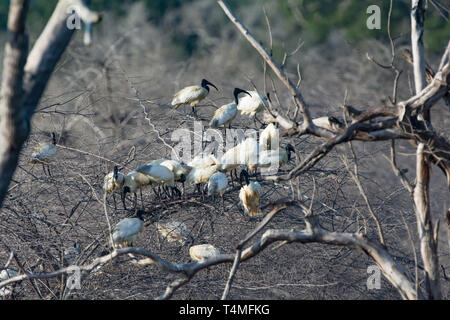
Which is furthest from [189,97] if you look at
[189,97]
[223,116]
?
[223,116]

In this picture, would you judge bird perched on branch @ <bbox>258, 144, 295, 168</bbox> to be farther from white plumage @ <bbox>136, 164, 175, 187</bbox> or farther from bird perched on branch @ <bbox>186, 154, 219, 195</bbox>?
white plumage @ <bbox>136, 164, 175, 187</bbox>

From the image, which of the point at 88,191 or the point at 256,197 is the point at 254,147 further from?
the point at 88,191

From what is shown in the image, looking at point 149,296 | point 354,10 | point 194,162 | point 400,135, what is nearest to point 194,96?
point 194,162

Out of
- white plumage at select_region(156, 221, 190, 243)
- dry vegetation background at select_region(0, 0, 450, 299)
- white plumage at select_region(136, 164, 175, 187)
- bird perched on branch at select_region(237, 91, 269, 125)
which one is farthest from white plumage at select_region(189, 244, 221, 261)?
bird perched on branch at select_region(237, 91, 269, 125)

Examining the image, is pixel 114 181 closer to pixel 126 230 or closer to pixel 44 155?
pixel 126 230

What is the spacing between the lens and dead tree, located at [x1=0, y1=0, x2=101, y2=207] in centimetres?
307

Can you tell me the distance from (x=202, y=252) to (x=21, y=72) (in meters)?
2.35

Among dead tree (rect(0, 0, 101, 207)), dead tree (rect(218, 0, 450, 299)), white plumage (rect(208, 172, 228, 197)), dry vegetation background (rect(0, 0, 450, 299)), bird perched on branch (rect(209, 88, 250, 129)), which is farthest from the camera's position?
bird perched on branch (rect(209, 88, 250, 129))

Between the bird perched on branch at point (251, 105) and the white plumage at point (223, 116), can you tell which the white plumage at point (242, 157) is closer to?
the white plumage at point (223, 116)

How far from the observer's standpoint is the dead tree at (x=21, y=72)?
3066 millimetres

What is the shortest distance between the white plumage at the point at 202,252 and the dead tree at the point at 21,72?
6.50 ft

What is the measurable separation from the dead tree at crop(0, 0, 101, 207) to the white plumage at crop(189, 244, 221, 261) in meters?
1.98

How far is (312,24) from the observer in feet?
52.0

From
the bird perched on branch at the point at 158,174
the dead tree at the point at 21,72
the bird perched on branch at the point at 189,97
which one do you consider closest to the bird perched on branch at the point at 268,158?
the bird perched on branch at the point at 158,174
